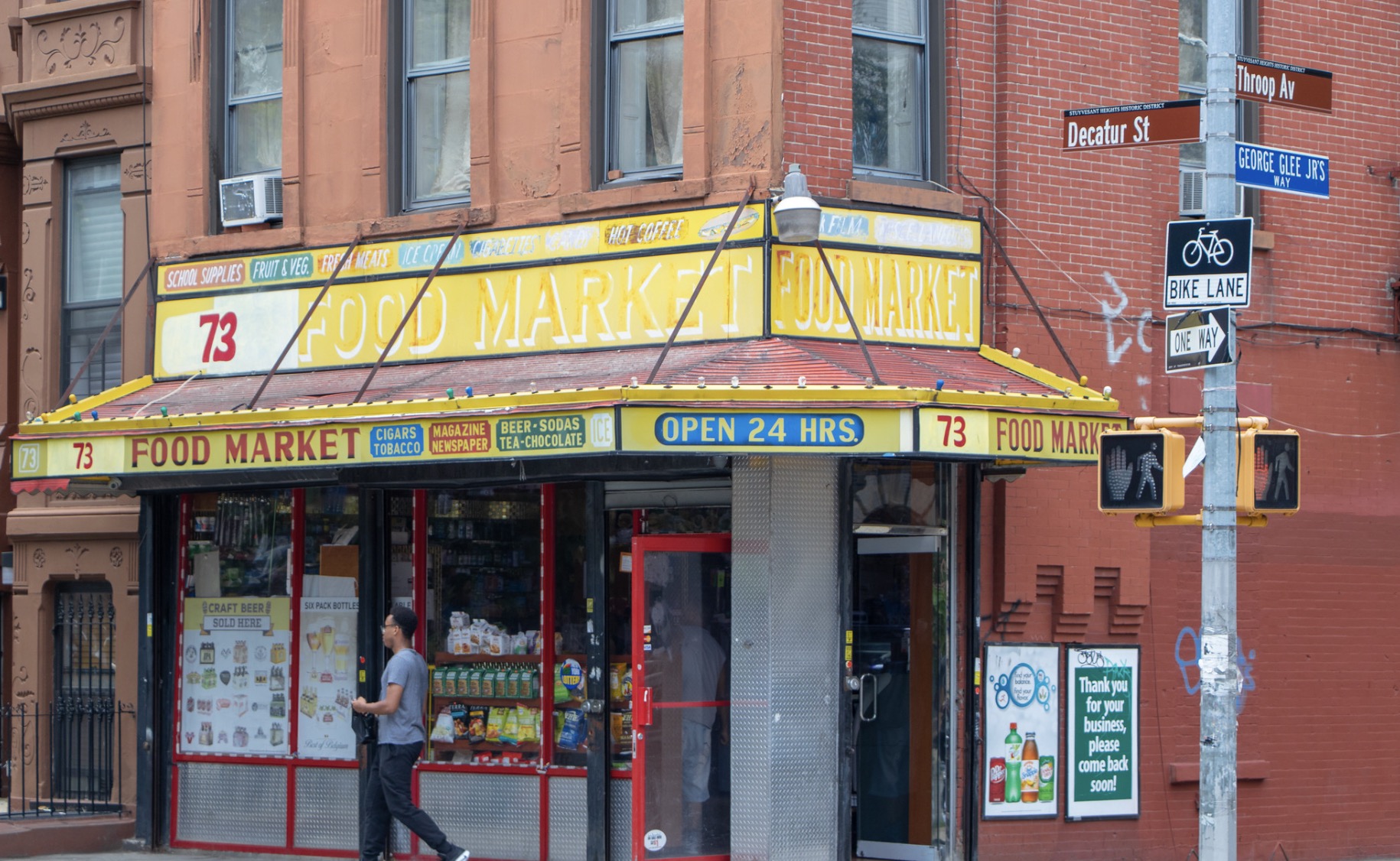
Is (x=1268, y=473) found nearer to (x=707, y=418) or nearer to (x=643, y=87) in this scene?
(x=707, y=418)

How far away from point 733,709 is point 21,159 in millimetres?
9414

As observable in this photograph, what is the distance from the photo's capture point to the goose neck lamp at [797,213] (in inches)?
431

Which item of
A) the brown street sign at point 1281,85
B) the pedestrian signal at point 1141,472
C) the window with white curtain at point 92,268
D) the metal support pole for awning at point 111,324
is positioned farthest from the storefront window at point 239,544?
the brown street sign at point 1281,85

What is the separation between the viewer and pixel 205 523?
14102mm

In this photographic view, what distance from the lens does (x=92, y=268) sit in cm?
1531

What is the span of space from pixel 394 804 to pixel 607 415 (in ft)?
9.84

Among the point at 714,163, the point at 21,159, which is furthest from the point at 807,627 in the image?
the point at 21,159

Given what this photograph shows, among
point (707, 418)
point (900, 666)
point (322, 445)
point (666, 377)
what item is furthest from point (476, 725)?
point (707, 418)

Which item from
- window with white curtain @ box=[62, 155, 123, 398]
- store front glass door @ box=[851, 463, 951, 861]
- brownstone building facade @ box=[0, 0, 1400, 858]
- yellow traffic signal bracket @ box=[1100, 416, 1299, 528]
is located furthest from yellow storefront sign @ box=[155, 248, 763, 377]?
yellow traffic signal bracket @ box=[1100, 416, 1299, 528]

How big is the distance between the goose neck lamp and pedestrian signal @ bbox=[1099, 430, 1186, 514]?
281 centimetres

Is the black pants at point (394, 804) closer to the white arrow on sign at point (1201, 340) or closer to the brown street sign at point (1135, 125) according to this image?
the white arrow on sign at point (1201, 340)

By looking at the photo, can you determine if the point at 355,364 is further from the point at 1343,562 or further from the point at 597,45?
the point at 1343,562

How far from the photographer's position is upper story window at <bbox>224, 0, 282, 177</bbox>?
46.1 ft

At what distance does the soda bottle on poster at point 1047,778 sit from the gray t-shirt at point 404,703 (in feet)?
14.0
